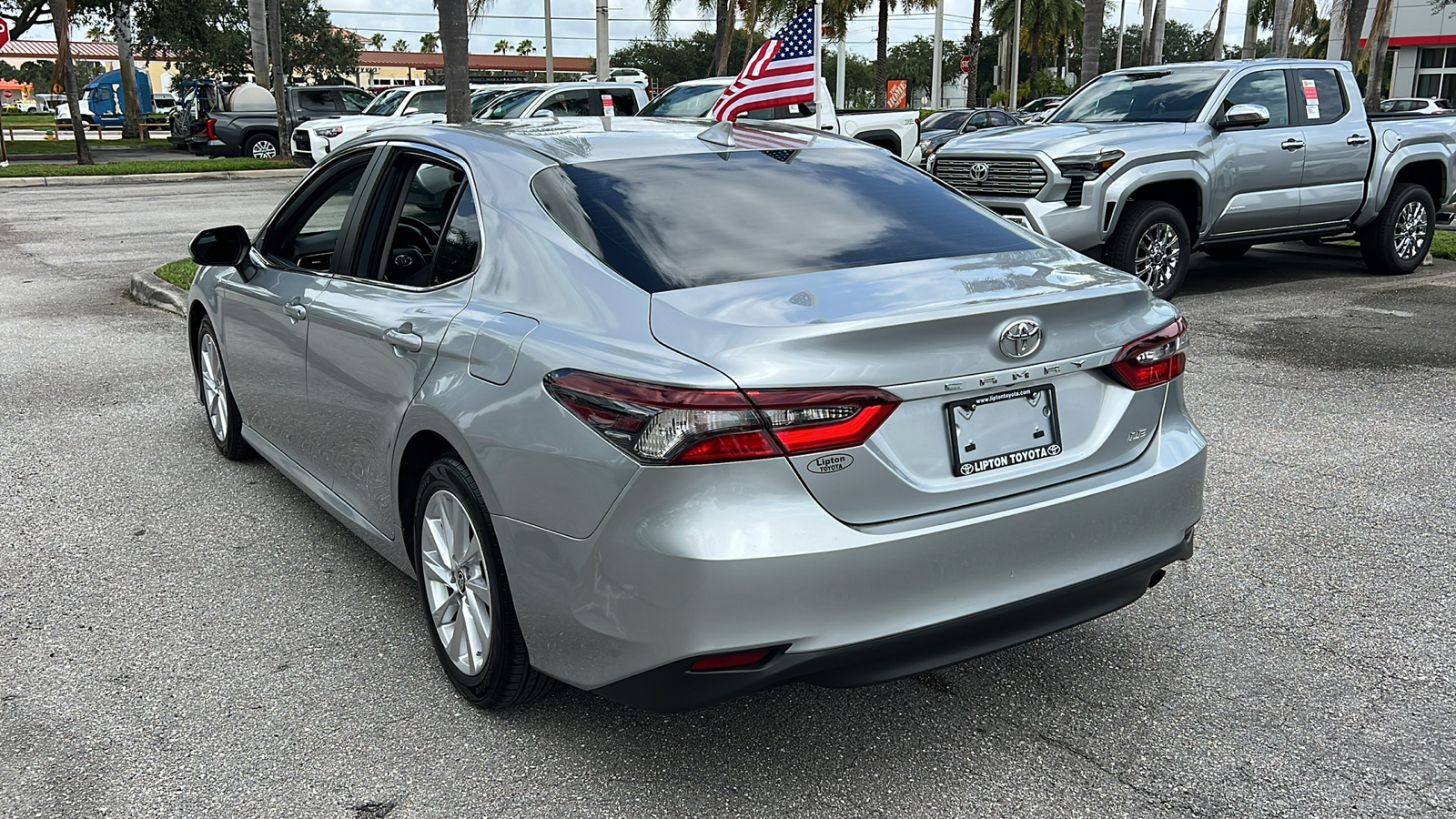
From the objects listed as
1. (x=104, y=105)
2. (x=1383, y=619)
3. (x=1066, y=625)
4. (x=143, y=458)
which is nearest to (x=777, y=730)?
(x=1066, y=625)

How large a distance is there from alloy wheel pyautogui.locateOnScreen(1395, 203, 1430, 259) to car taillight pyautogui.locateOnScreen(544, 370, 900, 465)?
35.3ft

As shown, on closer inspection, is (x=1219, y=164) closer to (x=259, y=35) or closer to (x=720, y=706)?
(x=720, y=706)

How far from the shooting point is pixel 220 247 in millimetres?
4934

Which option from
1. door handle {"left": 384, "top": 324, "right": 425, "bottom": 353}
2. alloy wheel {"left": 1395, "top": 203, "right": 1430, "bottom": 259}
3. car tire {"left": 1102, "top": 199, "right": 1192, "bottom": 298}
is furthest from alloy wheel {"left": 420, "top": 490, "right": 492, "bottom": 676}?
alloy wheel {"left": 1395, "top": 203, "right": 1430, "bottom": 259}

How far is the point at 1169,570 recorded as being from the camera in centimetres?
447

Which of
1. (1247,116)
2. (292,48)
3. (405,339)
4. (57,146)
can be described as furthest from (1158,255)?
(292,48)

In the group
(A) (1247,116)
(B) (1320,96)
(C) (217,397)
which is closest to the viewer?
(C) (217,397)

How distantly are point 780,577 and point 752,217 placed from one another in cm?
123

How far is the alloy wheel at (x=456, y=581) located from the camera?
338 centimetres

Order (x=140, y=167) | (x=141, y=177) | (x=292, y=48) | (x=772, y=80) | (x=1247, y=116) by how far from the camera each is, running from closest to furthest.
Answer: (x=772, y=80) → (x=1247, y=116) → (x=141, y=177) → (x=140, y=167) → (x=292, y=48)

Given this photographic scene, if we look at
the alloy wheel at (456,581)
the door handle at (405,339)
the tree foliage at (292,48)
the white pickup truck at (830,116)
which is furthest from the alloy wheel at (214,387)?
the tree foliage at (292,48)

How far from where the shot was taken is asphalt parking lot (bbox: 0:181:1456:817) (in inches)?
122

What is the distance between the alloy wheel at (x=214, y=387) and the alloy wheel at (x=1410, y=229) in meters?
10.4

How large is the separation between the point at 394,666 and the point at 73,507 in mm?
2356
